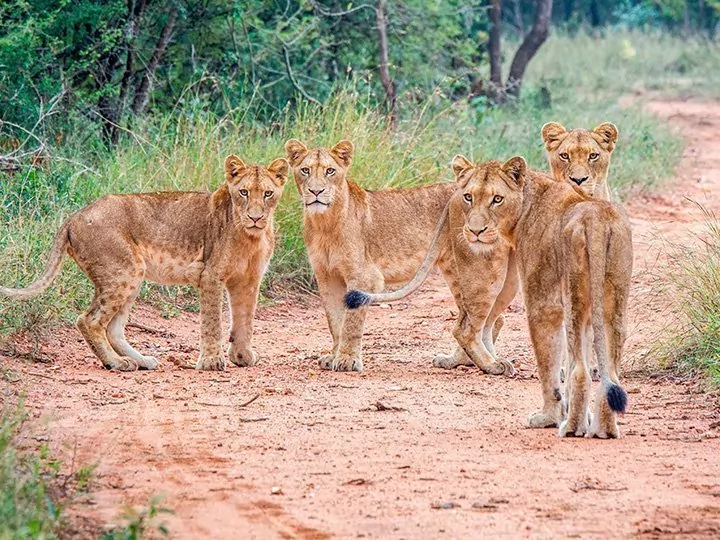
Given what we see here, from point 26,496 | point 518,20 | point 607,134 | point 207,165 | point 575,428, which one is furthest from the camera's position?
point 518,20

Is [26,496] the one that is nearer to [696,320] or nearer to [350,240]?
[350,240]

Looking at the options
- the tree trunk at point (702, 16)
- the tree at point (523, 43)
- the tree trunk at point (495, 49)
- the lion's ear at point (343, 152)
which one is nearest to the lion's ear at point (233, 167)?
the lion's ear at point (343, 152)

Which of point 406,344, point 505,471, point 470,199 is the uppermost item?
point 470,199

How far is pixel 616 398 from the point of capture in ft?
16.5

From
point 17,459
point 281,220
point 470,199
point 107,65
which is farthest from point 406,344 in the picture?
point 107,65

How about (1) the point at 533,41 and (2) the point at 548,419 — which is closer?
(2) the point at 548,419

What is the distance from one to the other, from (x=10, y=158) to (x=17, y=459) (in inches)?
191

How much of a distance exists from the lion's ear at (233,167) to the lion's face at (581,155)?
1.82 m

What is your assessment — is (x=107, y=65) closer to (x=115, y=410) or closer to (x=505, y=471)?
(x=115, y=410)

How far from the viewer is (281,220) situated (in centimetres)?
973

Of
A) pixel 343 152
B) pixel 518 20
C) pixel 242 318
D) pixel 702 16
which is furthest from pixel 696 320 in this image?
pixel 702 16

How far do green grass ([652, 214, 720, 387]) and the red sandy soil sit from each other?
0.17m

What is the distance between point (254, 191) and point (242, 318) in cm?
74

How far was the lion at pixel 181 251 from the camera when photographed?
7180 millimetres
